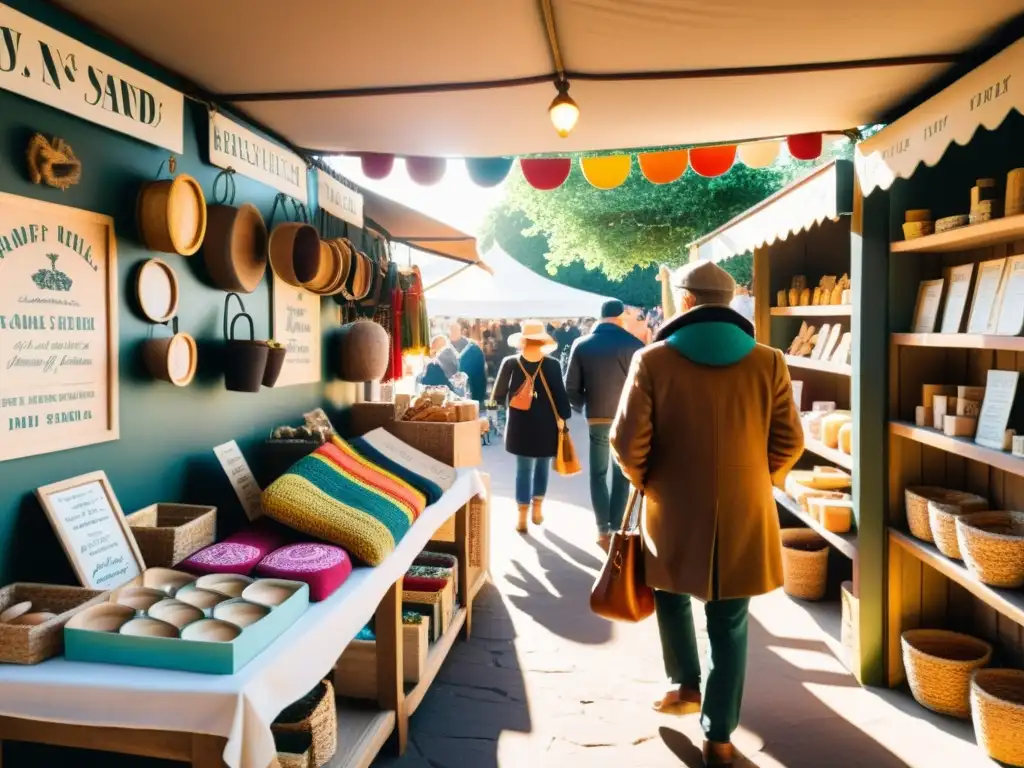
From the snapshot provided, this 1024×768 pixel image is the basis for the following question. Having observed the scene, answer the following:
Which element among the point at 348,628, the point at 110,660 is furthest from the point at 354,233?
the point at 110,660

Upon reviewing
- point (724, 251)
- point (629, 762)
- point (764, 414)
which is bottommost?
point (629, 762)

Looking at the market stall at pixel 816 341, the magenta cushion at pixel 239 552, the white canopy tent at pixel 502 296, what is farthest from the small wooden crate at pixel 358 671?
the white canopy tent at pixel 502 296

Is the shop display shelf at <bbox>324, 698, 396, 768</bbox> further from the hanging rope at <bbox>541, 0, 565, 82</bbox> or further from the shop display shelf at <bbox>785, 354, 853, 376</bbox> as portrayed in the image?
the shop display shelf at <bbox>785, 354, 853, 376</bbox>

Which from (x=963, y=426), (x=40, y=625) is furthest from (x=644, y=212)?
(x=40, y=625)

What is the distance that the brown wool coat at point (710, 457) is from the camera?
8.41 feet

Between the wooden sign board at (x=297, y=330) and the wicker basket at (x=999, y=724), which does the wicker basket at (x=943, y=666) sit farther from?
the wooden sign board at (x=297, y=330)

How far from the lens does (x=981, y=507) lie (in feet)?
10.4

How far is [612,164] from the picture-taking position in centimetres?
462

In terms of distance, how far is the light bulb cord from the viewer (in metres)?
2.25

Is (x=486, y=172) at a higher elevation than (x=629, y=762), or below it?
higher

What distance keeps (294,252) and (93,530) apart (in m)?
1.63

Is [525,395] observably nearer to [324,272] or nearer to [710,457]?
[324,272]

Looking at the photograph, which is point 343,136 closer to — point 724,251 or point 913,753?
point 724,251

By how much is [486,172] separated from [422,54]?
174 cm
